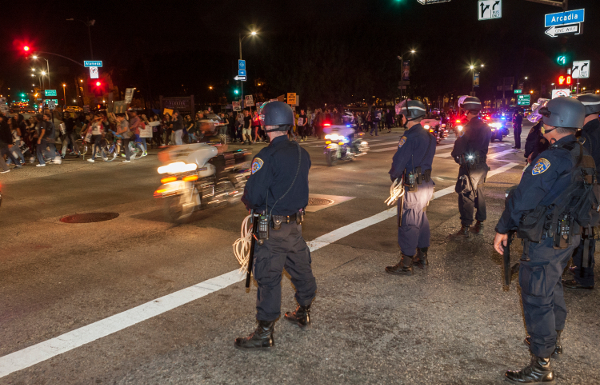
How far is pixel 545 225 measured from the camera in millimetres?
3365

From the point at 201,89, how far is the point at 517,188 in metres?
77.7

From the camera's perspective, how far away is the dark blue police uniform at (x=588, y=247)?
16.3 feet

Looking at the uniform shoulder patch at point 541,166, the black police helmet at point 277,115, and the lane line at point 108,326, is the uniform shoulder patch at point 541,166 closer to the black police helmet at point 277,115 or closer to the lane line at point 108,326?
the black police helmet at point 277,115

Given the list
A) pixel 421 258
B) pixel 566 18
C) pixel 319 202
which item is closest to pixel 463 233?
pixel 421 258

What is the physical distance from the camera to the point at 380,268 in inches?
232

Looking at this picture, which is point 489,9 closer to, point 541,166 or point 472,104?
point 472,104

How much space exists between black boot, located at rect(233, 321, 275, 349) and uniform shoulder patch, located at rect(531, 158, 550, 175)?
2.23 m

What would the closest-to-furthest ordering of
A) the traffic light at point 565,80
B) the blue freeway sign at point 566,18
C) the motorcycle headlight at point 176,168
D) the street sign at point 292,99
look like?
the motorcycle headlight at point 176,168 → the blue freeway sign at point 566,18 → the traffic light at point 565,80 → the street sign at point 292,99

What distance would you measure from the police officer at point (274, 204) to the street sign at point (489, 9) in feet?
53.9

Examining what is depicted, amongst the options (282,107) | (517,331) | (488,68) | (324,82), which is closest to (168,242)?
(282,107)

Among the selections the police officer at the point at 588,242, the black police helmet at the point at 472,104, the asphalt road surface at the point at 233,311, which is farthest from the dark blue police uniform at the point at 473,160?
the police officer at the point at 588,242

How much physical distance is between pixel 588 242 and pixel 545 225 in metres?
2.07

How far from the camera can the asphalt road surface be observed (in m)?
3.58


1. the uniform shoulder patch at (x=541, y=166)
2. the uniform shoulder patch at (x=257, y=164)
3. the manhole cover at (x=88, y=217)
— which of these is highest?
the uniform shoulder patch at (x=257, y=164)
